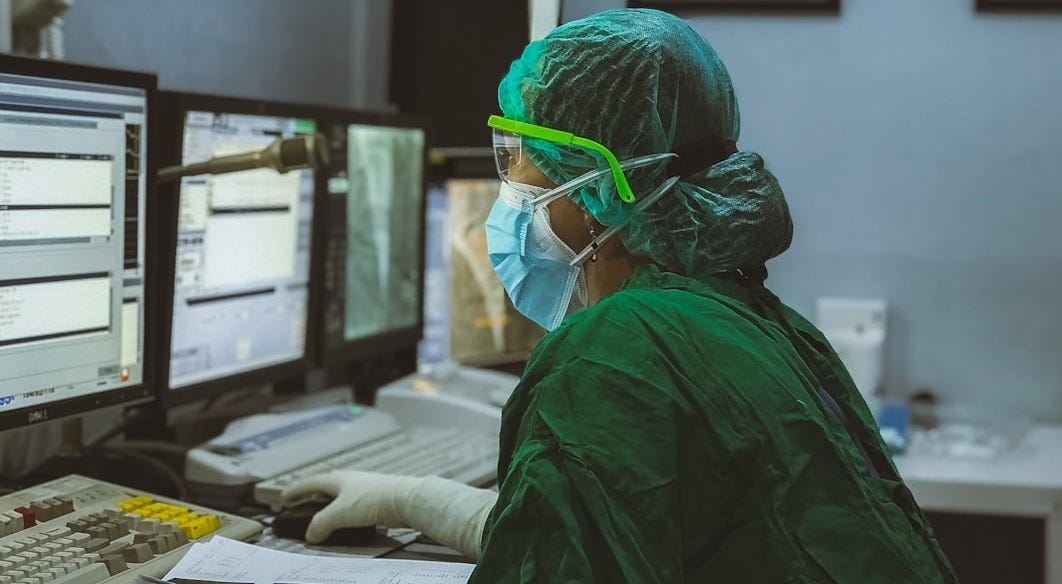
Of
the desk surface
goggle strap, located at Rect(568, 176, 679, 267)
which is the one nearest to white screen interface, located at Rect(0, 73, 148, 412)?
goggle strap, located at Rect(568, 176, 679, 267)

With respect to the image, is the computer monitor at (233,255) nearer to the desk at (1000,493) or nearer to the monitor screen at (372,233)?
the monitor screen at (372,233)

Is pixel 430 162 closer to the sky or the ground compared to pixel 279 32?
closer to the ground

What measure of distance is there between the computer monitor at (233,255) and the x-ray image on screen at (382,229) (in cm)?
14

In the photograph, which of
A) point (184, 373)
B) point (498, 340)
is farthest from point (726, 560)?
point (498, 340)

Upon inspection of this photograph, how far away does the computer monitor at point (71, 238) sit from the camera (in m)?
1.27

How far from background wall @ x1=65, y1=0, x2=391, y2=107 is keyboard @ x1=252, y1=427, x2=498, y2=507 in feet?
2.50

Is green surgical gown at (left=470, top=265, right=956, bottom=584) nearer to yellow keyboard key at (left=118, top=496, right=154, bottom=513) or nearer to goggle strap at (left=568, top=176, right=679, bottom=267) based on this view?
goggle strap at (left=568, top=176, right=679, bottom=267)

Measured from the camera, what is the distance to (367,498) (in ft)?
4.45

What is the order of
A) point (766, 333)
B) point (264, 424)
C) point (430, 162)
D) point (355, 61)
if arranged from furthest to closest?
point (355, 61), point (430, 162), point (264, 424), point (766, 333)

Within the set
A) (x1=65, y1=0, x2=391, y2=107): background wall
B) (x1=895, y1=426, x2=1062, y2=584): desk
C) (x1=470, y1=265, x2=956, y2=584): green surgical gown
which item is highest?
(x1=65, y1=0, x2=391, y2=107): background wall

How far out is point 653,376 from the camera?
0.97 m

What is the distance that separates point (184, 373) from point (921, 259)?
1744 millimetres

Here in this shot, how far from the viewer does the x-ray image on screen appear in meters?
2.00

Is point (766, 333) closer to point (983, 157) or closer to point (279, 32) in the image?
point (279, 32)
